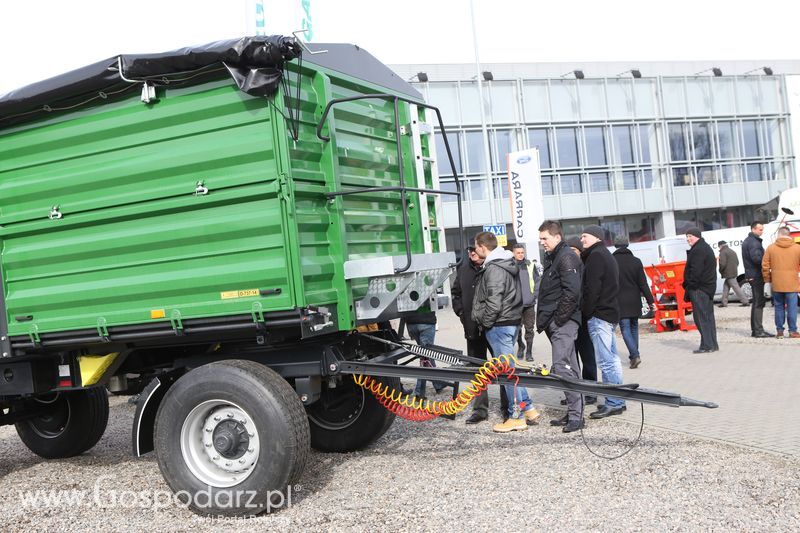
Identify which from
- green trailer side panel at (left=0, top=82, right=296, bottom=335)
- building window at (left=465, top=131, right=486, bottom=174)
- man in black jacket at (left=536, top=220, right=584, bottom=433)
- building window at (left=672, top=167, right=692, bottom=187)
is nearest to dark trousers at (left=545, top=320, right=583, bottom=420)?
man in black jacket at (left=536, top=220, right=584, bottom=433)

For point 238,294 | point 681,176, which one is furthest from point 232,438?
point 681,176

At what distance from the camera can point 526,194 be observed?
18.5 meters

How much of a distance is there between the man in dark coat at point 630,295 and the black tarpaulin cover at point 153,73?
20.9 feet

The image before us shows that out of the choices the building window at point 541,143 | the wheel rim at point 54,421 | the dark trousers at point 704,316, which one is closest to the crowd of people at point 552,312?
the wheel rim at point 54,421

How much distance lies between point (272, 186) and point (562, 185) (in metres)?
27.7

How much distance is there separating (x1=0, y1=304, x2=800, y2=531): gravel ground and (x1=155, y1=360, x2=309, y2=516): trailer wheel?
17cm

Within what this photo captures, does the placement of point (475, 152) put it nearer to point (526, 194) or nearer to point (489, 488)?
point (526, 194)

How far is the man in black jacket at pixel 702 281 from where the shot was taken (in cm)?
1107

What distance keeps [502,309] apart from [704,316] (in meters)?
5.70

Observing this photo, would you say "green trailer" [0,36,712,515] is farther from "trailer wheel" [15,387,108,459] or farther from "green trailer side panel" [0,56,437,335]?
"trailer wheel" [15,387,108,459]

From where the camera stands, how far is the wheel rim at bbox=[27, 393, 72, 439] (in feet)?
23.1

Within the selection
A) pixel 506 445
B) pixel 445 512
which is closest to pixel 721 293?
pixel 506 445

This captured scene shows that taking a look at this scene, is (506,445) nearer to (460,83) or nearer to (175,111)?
(175,111)

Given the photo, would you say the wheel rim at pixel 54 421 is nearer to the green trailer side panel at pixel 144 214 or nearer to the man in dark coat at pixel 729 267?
the green trailer side panel at pixel 144 214
